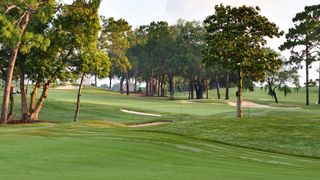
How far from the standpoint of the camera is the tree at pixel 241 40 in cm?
3741

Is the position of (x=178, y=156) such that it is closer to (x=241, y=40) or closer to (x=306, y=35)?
(x=241, y=40)

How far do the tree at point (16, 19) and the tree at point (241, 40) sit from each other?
46.9 ft

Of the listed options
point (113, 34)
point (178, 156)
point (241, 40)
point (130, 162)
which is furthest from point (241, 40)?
point (130, 162)

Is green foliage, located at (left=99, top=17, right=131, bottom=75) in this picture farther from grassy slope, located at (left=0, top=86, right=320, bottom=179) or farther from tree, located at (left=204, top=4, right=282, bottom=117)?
grassy slope, located at (left=0, top=86, right=320, bottom=179)

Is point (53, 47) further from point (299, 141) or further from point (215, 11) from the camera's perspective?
point (299, 141)

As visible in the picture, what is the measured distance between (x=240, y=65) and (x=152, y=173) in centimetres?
2628

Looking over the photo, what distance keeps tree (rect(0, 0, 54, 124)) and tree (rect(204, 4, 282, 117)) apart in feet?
46.9

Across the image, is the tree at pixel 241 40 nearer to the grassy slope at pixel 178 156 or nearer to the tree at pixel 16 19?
the grassy slope at pixel 178 156

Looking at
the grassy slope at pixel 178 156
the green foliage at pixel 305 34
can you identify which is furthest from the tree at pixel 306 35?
the grassy slope at pixel 178 156

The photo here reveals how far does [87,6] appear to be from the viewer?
43219 mm

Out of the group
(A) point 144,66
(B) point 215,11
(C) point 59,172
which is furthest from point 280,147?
(A) point 144,66

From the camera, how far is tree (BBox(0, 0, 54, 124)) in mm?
36281

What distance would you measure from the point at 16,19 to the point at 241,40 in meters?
19.7

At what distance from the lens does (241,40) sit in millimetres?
37594
